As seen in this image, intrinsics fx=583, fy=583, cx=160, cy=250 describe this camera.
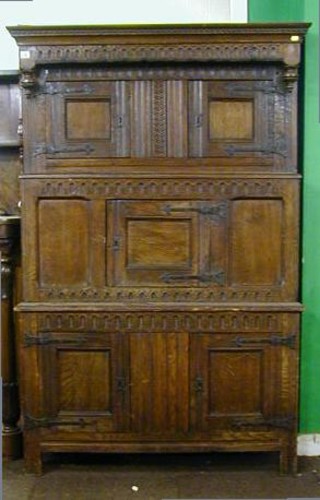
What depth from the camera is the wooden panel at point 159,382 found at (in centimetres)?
235

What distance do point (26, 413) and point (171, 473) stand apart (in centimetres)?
66

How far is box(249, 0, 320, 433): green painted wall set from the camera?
2.48 metres

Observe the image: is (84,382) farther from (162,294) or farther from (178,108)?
(178,108)

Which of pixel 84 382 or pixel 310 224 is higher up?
pixel 310 224

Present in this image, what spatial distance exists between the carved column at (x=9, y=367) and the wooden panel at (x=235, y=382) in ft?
2.86

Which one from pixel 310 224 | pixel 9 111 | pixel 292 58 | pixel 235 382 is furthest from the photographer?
pixel 9 111

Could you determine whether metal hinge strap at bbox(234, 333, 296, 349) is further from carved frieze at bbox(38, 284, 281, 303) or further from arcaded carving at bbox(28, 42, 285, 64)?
arcaded carving at bbox(28, 42, 285, 64)

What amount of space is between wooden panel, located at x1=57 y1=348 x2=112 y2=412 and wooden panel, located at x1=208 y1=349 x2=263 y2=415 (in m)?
0.43

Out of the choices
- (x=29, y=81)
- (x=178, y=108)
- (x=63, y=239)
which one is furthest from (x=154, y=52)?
(x=63, y=239)

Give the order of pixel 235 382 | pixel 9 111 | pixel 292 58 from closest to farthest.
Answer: pixel 292 58
pixel 235 382
pixel 9 111

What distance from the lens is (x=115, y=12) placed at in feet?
9.70

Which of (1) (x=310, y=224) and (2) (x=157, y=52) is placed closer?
(2) (x=157, y=52)

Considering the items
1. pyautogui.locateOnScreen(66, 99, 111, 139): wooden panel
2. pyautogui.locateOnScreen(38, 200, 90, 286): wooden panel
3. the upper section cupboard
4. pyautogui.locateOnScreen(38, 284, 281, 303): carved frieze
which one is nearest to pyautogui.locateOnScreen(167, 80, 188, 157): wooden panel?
the upper section cupboard

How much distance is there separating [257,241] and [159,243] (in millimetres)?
392
